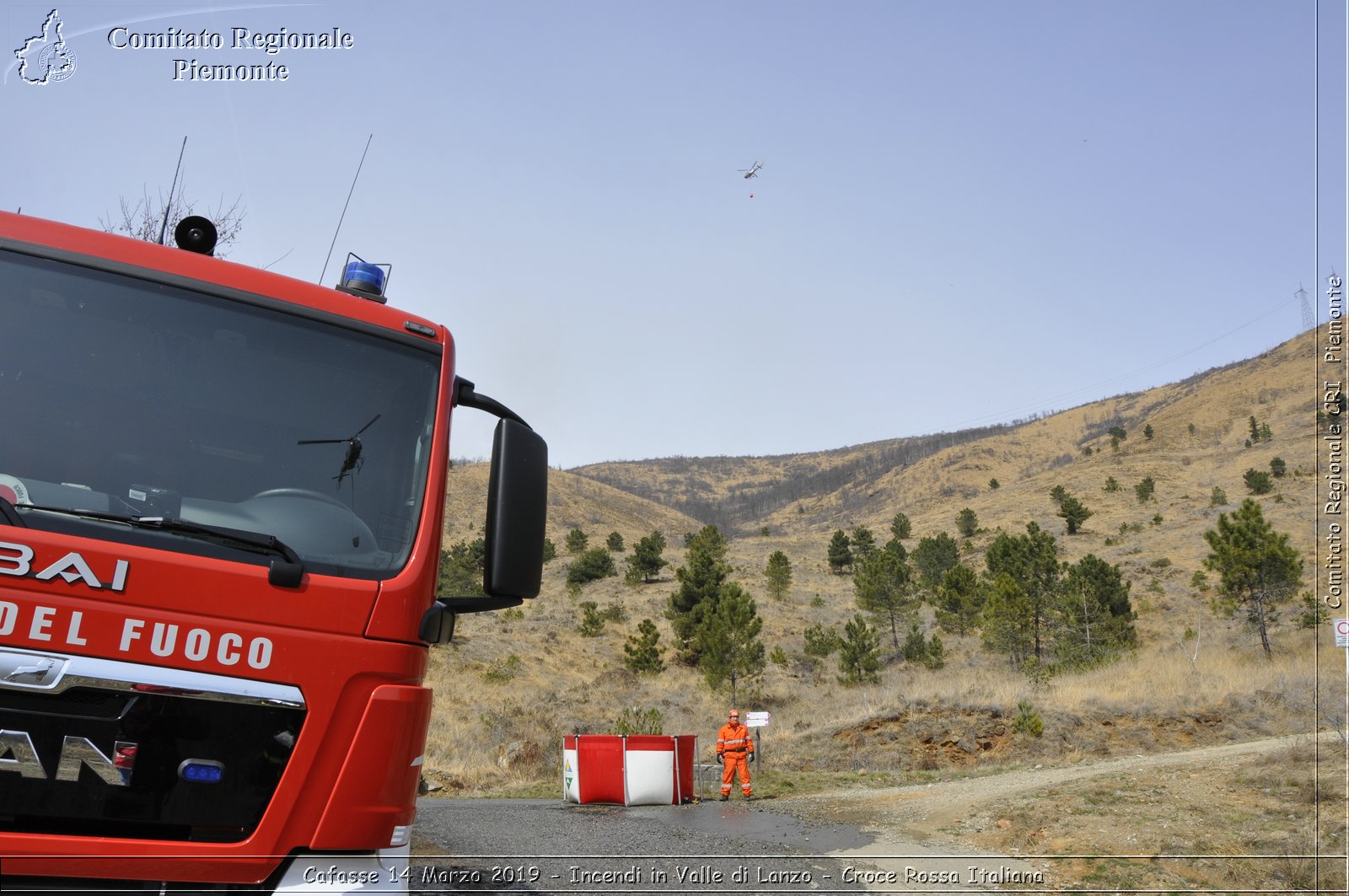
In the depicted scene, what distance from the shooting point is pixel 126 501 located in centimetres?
312

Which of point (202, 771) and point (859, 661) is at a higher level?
point (202, 771)

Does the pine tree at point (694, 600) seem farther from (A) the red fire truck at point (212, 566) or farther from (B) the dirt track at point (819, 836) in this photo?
(A) the red fire truck at point (212, 566)

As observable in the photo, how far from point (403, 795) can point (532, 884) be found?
15.3 ft

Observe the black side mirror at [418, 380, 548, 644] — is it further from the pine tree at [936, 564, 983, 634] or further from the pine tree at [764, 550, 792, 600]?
the pine tree at [764, 550, 792, 600]

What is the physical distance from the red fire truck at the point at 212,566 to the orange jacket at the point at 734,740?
11.8 metres

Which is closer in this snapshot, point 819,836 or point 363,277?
point 363,277

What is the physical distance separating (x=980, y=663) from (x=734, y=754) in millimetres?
20206

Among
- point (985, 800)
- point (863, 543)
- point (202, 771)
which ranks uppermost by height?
point (863, 543)

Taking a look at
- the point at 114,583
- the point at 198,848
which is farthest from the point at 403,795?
the point at 114,583

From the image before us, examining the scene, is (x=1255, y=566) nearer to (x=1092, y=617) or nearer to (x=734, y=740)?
(x=1092, y=617)

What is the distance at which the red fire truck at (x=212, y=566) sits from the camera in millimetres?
2746

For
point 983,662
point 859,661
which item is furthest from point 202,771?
point 983,662

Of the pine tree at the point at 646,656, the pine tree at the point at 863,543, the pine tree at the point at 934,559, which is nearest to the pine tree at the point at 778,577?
the pine tree at the point at 863,543

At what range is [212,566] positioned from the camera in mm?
3031
